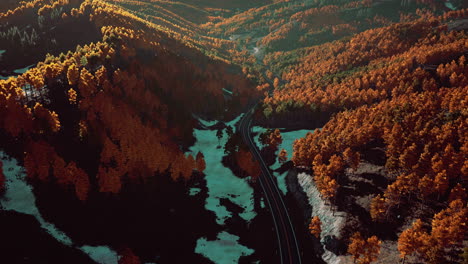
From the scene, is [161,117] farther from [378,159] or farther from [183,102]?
[378,159]

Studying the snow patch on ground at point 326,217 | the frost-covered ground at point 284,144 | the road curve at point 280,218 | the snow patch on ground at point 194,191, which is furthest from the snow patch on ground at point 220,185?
the snow patch on ground at point 326,217

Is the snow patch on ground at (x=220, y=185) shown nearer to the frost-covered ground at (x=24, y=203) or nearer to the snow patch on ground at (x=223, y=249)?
the snow patch on ground at (x=223, y=249)

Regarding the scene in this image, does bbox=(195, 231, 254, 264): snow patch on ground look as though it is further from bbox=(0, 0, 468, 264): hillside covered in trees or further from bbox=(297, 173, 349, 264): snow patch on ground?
bbox=(297, 173, 349, 264): snow patch on ground

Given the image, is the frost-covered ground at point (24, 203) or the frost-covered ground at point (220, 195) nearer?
the frost-covered ground at point (24, 203)

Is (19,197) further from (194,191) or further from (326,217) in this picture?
(326,217)

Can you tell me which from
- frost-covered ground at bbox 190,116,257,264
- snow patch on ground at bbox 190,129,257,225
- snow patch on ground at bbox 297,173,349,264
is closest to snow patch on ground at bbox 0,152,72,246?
frost-covered ground at bbox 190,116,257,264

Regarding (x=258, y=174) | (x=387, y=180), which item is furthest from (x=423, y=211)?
(x=258, y=174)

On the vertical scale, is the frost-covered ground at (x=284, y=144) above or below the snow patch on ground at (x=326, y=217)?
above

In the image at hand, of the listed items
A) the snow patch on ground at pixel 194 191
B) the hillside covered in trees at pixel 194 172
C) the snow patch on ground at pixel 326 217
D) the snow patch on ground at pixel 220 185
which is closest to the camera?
the hillside covered in trees at pixel 194 172
